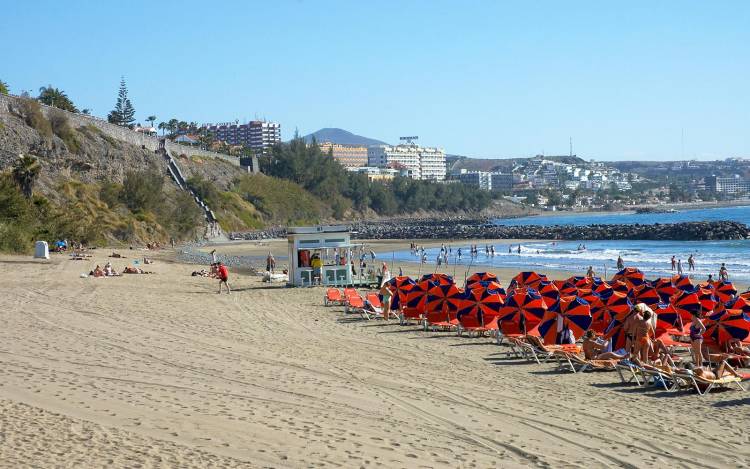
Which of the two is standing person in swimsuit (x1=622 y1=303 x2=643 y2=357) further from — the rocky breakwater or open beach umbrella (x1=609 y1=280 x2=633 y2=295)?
the rocky breakwater

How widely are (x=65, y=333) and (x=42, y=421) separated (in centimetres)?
648

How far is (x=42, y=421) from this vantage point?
8.73m

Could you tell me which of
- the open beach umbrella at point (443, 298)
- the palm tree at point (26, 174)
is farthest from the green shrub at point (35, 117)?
the open beach umbrella at point (443, 298)

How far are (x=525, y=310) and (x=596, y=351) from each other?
2.52 metres

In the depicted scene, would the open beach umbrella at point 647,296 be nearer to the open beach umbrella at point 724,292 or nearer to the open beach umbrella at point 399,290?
the open beach umbrella at point 724,292

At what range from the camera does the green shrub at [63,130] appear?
63.4 meters

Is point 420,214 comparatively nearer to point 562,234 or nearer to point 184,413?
point 562,234

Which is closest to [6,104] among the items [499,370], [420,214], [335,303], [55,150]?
[55,150]

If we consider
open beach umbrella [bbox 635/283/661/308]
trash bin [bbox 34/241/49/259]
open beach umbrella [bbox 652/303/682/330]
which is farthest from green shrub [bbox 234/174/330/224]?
open beach umbrella [bbox 652/303/682/330]

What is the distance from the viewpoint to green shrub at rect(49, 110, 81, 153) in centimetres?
6341

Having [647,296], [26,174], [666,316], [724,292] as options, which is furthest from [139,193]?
[666,316]

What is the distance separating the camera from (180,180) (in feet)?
264

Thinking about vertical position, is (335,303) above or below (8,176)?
below

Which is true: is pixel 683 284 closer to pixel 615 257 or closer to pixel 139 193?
pixel 615 257
